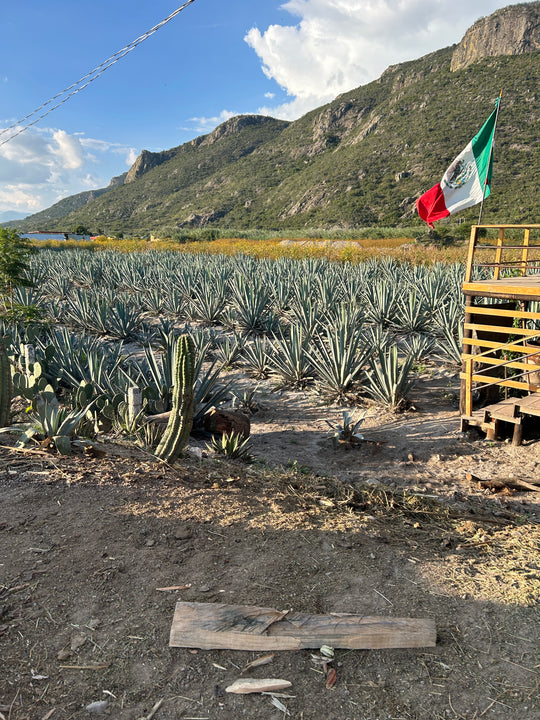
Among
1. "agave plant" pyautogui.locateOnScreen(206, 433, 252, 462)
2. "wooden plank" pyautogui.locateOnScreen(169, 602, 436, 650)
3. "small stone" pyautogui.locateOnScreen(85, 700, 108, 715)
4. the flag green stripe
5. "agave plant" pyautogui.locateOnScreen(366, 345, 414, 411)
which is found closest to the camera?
"small stone" pyautogui.locateOnScreen(85, 700, 108, 715)

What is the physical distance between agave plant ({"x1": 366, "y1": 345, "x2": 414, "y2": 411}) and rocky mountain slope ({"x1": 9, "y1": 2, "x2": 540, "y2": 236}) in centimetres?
3723

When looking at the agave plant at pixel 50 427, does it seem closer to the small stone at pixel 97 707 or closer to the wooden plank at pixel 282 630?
the wooden plank at pixel 282 630

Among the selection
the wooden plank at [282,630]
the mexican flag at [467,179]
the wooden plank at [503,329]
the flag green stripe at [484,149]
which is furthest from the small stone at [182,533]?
the flag green stripe at [484,149]

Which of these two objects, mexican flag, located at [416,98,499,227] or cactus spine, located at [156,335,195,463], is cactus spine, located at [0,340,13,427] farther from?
mexican flag, located at [416,98,499,227]

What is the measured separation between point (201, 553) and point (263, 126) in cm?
12162

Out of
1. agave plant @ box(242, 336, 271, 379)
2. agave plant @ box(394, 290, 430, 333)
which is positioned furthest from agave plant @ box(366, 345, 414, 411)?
agave plant @ box(394, 290, 430, 333)

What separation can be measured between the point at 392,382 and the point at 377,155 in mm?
64056

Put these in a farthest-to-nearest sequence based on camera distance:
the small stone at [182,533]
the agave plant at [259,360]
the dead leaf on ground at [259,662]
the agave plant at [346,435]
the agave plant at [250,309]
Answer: the agave plant at [250,309] → the agave plant at [259,360] → the agave plant at [346,435] → the small stone at [182,533] → the dead leaf on ground at [259,662]

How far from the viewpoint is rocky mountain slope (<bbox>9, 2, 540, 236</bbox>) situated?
51062 millimetres

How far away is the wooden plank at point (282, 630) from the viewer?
1930 mm

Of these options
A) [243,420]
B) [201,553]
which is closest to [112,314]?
[243,420]

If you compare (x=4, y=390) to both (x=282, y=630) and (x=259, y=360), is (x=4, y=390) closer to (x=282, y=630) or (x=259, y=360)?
(x=282, y=630)

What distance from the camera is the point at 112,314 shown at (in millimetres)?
9836

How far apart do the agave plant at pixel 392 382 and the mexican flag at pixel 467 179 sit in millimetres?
2089
